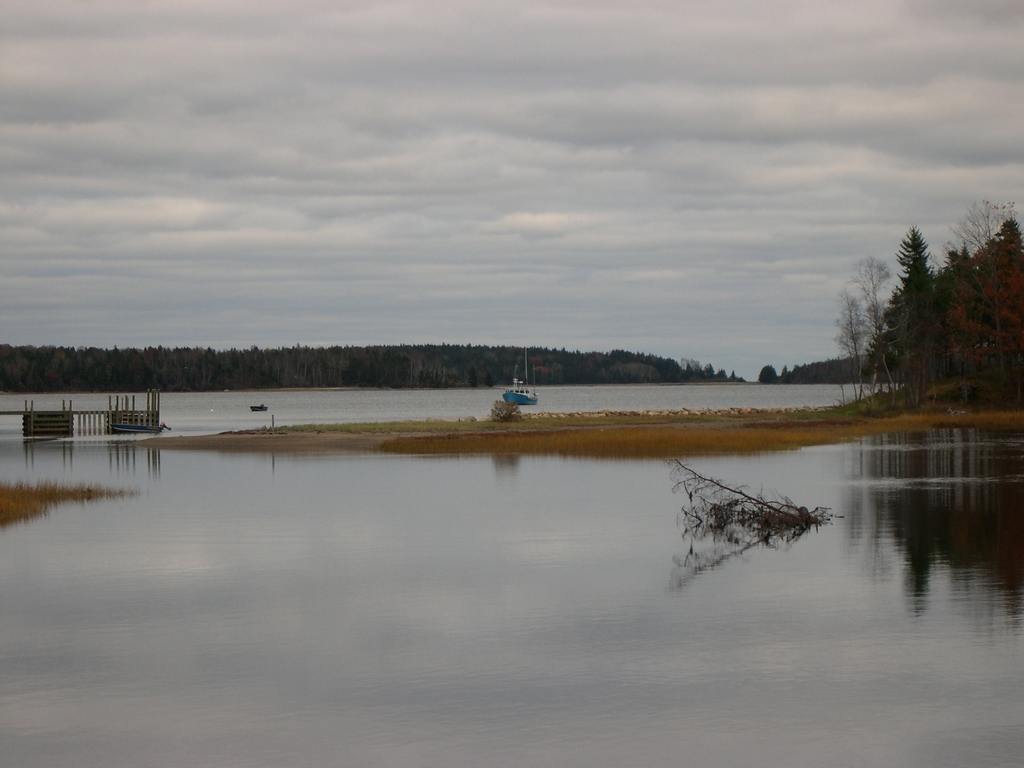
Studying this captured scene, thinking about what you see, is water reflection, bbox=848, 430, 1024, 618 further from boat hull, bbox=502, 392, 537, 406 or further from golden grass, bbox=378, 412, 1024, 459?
boat hull, bbox=502, 392, 537, 406

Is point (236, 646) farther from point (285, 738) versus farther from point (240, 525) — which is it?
point (240, 525)

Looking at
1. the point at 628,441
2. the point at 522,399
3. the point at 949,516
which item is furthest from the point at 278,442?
the point at 522,399

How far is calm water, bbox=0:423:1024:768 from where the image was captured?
37.9ft

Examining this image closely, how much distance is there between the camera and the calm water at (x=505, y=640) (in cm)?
1155

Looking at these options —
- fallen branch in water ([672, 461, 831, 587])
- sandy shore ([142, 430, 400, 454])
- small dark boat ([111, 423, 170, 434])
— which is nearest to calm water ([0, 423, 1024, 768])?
fallen branch in water ([672, 461, 831, 587])

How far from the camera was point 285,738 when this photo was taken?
11742 millimetres

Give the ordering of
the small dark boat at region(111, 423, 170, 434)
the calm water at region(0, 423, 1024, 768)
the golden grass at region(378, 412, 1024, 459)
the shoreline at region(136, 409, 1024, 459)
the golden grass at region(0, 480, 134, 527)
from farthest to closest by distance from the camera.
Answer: the small dark boat at region(111, 423, 170, 434), the shoreline at region(136, 409, 1024, 459), the golden grass at region(378, 412, 1024, 459), the golden grass at region(0, 480, 134, 527), the calm water at region(0, 423, 1024, 768)

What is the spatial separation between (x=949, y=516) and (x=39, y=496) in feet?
84.4

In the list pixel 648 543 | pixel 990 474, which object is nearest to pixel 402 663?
pixel 648 543

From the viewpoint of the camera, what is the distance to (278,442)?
66.9 m

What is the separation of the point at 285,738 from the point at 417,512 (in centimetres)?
1942

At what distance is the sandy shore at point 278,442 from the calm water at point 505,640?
28940mm

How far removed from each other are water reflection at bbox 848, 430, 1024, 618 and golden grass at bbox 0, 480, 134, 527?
70.1ft

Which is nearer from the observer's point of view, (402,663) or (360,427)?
(402,663)
